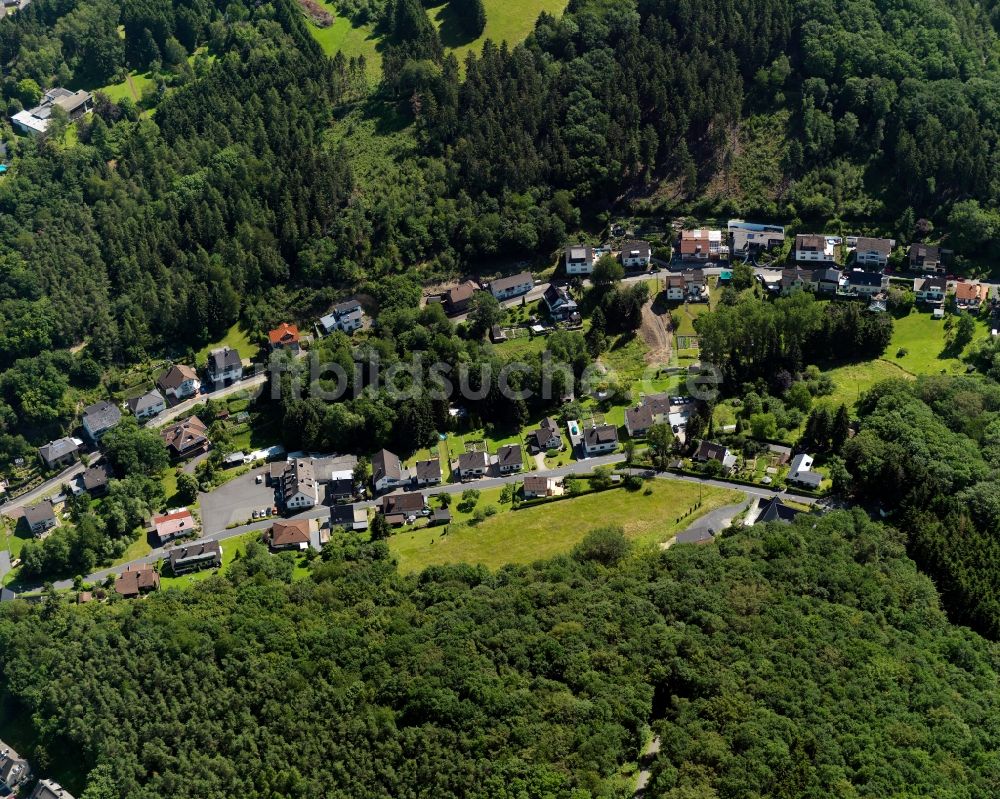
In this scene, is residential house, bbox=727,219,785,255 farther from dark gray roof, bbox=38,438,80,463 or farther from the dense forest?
dark gray roof, bbox=38,438,80,463

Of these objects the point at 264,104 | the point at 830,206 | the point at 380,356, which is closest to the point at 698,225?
the point at 830,206

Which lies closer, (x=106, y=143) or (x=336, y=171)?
(x=336, y=171)

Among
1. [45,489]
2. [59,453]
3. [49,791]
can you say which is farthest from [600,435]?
[45,489]

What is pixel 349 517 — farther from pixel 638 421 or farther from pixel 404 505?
pixel 638 421

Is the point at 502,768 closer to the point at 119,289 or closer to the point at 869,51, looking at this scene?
the point at 119,289

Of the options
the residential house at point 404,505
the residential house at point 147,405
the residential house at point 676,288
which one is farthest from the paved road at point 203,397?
the residential house at point 676,288

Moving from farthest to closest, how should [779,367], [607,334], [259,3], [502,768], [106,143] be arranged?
1. [259,3]
2. [106,143]
3. [607,334]
4. [779,367]
5. [502,768]
